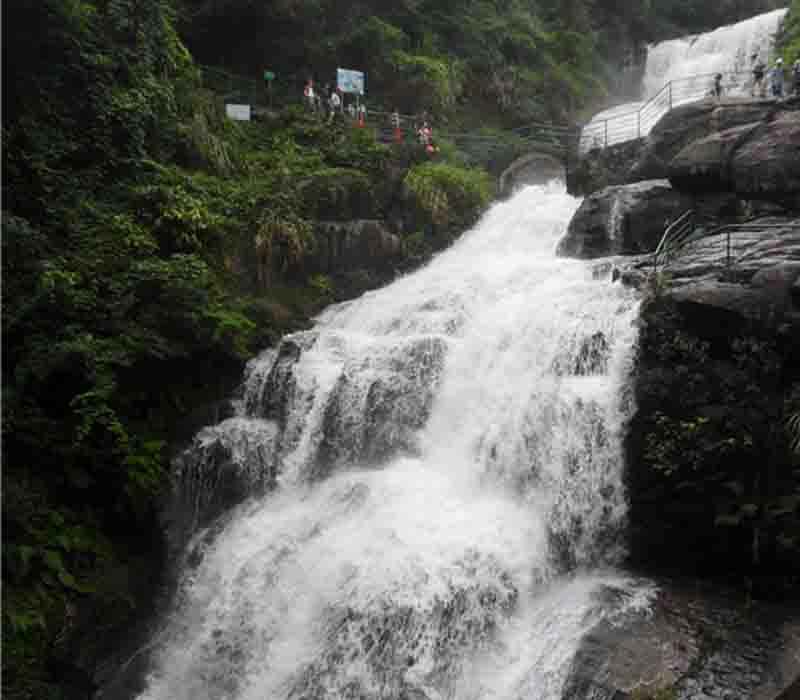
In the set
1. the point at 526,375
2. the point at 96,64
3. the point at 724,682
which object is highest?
the point at 96,64

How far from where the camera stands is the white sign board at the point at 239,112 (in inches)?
781

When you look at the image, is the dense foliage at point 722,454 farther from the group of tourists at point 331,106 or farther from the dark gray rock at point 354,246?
the group of tourists at point 331,106

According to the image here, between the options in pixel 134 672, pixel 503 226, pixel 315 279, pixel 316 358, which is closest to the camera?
pixel 134 672

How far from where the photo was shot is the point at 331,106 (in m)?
Result: 22.0

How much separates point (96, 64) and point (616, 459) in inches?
470

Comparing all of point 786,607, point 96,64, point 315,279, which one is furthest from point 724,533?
point 96,64

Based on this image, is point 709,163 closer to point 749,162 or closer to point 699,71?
point 749,162

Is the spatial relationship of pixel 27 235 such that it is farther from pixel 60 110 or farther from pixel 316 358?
pixel 316 358

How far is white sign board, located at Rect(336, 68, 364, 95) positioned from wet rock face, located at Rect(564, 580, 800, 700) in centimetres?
1894

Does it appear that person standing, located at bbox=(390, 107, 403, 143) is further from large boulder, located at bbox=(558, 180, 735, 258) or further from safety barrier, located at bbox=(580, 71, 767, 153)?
large boulder, located at bbox=(558, 180, 735, 258)

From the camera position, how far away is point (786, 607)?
810cm

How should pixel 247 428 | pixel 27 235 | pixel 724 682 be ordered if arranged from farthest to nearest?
1. pixel 247 428
2. pixel 27 235
3. pixel 724 682

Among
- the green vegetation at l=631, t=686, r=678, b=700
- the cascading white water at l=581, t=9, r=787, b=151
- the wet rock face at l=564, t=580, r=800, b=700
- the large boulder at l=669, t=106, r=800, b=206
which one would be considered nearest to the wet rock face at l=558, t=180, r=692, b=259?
the large boulder at l=669, t=106, r=800, b=206

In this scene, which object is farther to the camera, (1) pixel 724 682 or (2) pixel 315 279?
(2) pixel 315 279
